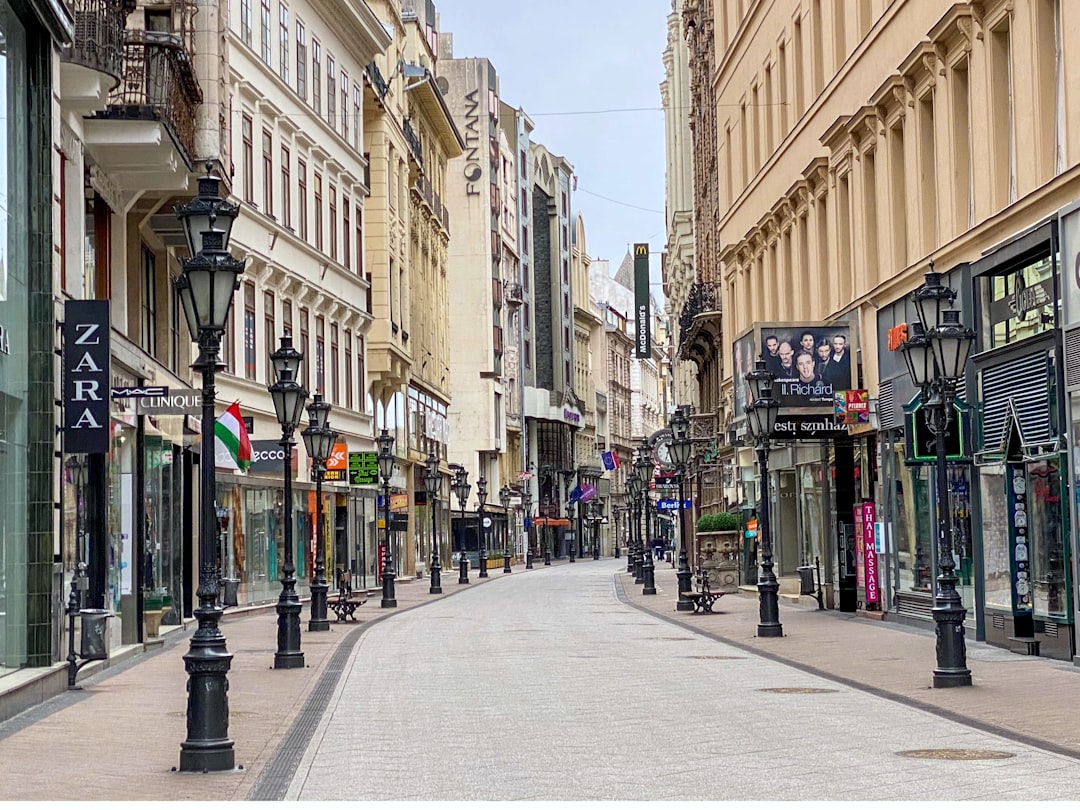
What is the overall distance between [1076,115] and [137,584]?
14.6 meters

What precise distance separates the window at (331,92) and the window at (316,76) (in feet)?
2.74

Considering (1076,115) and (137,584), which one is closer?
(1076,115)

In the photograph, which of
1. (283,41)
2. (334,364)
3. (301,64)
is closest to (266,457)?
(283,41)

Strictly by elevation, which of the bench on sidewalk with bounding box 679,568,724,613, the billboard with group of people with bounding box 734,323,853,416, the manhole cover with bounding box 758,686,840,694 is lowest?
the manhole cover with bounding box 758,686,840,694

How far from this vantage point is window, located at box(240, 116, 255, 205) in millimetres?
41469

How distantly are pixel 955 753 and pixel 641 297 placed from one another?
101153 millimetres

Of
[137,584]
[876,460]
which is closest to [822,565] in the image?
[876,460]

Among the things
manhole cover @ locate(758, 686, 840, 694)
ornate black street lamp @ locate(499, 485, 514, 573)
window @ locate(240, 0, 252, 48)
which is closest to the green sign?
window @ locate(240, 0, 252, 48)

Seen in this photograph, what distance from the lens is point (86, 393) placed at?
18.9m

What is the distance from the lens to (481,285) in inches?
4230

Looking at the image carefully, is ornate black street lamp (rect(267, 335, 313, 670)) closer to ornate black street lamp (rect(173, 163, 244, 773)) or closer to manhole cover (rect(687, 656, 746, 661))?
manhole cover (rect(687, 656, 746, 661))

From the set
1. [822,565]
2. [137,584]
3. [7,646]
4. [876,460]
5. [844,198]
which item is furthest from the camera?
[822,565]

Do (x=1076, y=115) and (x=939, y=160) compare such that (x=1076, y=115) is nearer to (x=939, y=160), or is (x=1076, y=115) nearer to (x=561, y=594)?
(x=939, y=160)

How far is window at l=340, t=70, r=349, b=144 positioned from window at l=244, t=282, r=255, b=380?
39.3ft
